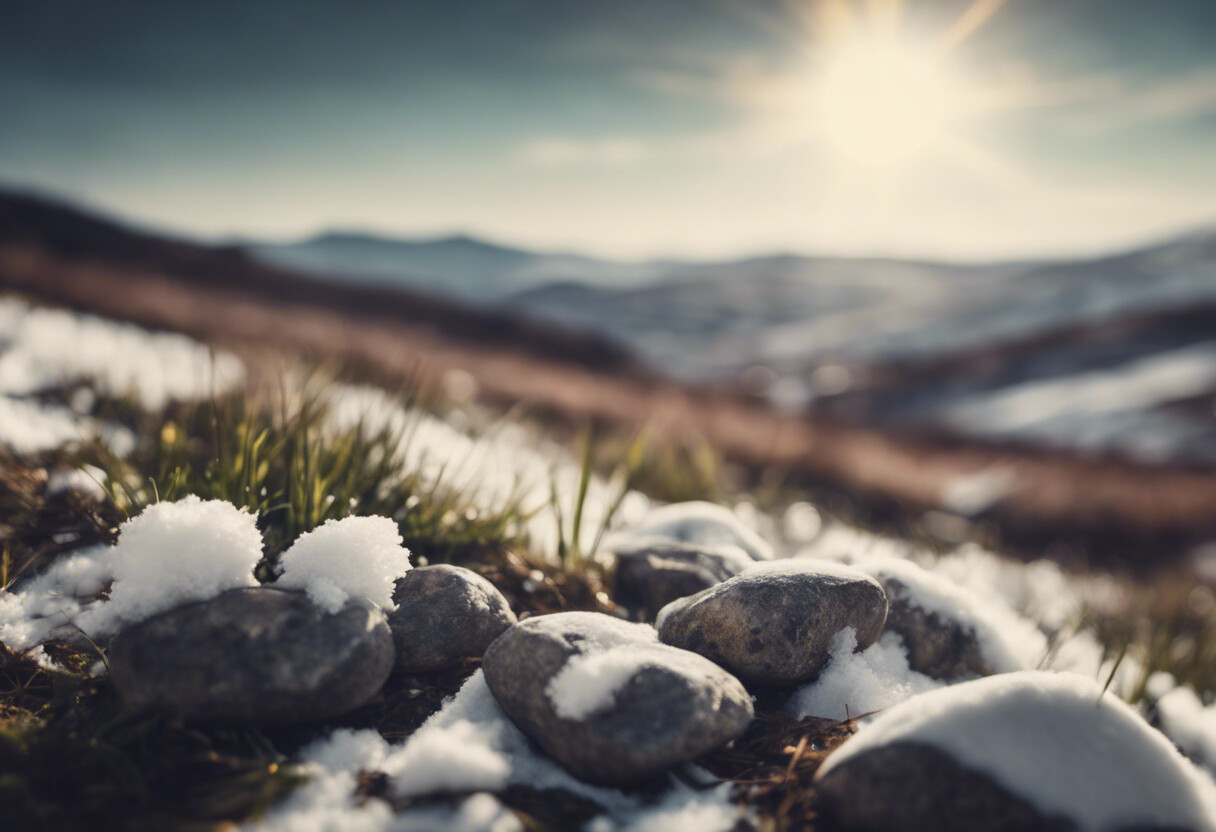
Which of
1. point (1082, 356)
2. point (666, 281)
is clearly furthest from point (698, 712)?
point (666, 281)

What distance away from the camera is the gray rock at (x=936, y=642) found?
192 centimetres

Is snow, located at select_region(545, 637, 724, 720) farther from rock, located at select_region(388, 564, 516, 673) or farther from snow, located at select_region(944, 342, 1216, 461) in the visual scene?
snow, located at select_region(944, 342, 1216, 461)

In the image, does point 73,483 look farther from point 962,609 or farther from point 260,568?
point 962,609

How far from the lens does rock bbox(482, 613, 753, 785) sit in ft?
4.33

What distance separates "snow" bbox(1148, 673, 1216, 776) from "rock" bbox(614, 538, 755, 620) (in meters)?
1.39

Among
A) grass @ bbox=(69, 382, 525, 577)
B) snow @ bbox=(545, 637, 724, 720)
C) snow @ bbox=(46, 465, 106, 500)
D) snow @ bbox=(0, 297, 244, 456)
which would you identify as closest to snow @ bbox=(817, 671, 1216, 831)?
snow @ bbox=(545, 637, 724, 720)

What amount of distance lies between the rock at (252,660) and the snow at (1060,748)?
101cm

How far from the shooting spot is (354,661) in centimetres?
141

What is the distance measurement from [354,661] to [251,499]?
0.69 metres

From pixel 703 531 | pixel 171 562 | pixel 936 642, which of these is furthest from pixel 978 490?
pixel 171 562

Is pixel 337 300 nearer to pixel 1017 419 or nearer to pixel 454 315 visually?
pixel 454 315

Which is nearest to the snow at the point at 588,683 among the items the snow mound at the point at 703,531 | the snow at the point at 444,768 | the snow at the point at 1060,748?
the snow at the point at 444,768

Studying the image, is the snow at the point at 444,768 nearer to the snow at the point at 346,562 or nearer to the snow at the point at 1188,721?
the snow at the point at 346,562

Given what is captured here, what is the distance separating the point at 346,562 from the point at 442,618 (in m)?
0.27
